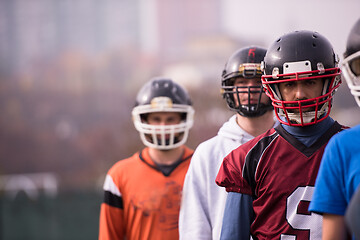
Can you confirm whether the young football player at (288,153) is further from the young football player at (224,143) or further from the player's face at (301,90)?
the young football player at (224,143)

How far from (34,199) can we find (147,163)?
529 cm

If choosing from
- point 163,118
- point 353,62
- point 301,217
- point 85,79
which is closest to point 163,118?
point 163,118

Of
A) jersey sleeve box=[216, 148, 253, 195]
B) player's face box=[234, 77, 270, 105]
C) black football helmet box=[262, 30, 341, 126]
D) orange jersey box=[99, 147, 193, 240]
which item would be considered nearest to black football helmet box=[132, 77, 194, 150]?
orange jersey box=[99, 147, 193, 240]

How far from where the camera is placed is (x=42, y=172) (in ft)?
99.6

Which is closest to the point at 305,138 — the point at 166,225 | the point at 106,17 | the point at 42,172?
the point at 166,225

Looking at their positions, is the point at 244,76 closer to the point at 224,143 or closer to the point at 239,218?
the point at 224,143

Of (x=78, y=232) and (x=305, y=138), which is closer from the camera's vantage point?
(x=305, y=138)

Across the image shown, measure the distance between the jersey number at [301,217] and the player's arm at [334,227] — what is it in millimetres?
410

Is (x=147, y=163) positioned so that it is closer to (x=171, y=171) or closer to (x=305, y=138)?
(x=171, y=171)

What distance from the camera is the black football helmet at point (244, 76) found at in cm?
310

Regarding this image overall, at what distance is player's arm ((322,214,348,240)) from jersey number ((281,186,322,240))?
0.41m

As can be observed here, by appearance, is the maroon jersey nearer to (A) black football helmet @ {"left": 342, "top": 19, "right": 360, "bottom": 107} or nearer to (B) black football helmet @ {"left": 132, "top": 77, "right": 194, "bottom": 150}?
(A) black football helmet @ {"left": 342, "top": 19, "right": 360, "bottom": 107}

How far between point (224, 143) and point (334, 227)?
1466mm

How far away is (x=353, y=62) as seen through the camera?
1.93m
